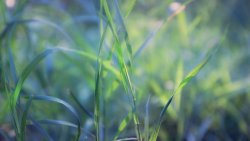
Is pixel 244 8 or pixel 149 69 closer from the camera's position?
pixel 149 69

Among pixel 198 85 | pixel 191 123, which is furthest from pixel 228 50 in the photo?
pixel 191 123

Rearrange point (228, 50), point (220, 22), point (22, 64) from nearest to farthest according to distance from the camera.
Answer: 1. point (22, 64)
2. point (228, 50)
3. point (220, 22)

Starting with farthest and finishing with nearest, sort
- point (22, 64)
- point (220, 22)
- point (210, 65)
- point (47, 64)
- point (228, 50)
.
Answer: point (220, 22)
point (228, 50)
point (210, 65)
point (22, 64)
point (47, 64)

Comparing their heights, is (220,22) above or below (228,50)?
above

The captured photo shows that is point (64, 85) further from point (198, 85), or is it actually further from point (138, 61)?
point (198, 85)

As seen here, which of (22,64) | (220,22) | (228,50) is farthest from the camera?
(220,22)

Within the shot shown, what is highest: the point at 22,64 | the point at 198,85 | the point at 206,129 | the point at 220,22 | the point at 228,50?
the point at 220,22

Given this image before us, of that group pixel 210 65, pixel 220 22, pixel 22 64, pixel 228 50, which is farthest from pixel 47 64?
pixel 220 22

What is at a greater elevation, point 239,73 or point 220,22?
point 220,22

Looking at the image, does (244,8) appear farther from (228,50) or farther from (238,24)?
(228,50)
